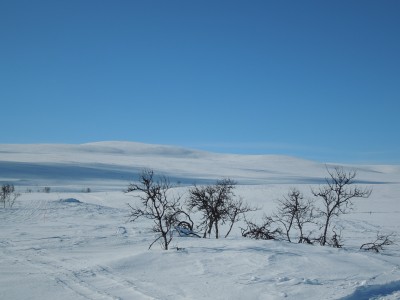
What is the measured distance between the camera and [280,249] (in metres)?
12.5

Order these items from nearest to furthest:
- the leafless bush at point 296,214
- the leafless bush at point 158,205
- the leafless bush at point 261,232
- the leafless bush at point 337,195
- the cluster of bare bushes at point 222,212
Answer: the leafless bush at point 158,205, the cluster of bare bushes at point 222,212, the leafless bush at point 337,195, the leafless bush at point 261,232, the leafless bush at point 296,214

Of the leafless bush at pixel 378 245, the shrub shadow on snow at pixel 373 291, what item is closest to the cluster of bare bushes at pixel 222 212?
the leafless bush at pixel 378 245

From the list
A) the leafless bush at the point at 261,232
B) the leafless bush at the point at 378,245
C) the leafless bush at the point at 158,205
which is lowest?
the leafless bush at the point at 378,245

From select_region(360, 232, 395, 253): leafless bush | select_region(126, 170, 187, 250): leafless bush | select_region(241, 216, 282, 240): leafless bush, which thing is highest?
select_region(126, 170, 187, 250): leafless bush

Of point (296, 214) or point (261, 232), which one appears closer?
point (261, 232)

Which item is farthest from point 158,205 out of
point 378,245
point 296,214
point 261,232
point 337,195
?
point 337,195

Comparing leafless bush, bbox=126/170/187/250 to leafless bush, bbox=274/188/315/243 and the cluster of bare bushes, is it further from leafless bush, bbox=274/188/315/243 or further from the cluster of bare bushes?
leafless bush, bbox=274/188/315/243

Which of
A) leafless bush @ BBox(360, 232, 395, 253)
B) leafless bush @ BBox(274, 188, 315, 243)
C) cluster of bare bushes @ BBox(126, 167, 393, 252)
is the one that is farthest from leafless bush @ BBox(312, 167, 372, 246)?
leafless bush @ BBox(360, 232, 395, 253)

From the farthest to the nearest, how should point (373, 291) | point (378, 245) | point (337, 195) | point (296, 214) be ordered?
point (337, 195), point (296, 214), point (378, 245), point (373, 291)

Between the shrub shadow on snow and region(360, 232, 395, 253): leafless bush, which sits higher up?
the shrub shadow on snow

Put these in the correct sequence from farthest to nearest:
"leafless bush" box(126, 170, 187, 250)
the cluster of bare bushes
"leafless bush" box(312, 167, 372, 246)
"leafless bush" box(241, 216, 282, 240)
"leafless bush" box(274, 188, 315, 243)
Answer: "leafless bush" box(274, 188, 315, 243) < "leafless bush" box(241, 216, 282, 240) < "leafless bush" box(312, 167, 372, 246) < the cluster of bare bushes < "leafless bush" box(126, 170, 187, 250)

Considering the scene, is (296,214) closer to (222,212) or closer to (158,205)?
(222,212)

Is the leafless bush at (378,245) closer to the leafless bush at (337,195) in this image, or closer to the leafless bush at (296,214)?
the leafless bush at (337,195)

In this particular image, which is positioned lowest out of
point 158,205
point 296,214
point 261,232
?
point 261,232
